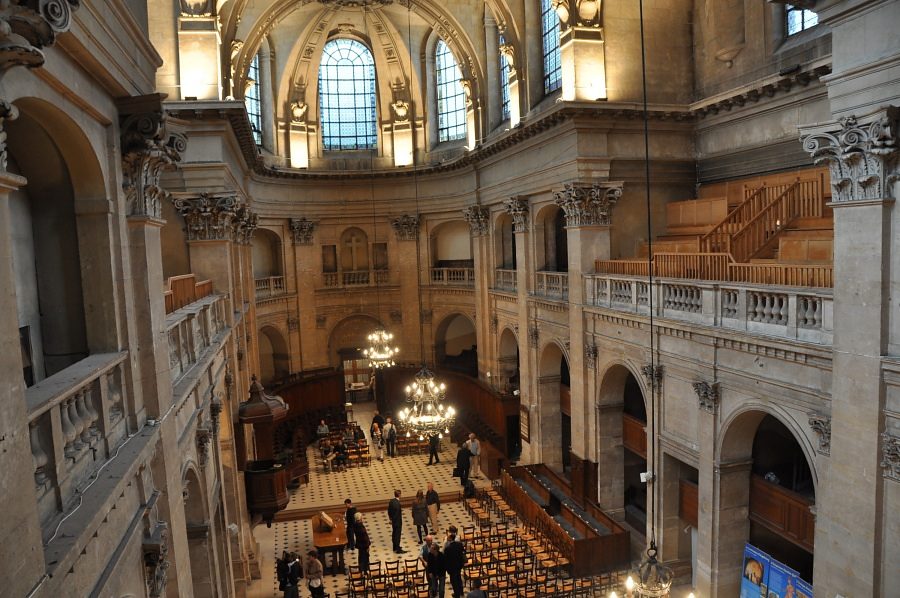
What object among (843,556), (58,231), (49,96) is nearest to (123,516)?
(58,231)

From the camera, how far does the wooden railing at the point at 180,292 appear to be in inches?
335

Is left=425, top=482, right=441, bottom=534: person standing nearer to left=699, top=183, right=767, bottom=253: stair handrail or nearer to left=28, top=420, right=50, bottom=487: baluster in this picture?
left=699, top=183, right=767, bottom=253: stair handrail

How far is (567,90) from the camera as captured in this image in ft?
53.1

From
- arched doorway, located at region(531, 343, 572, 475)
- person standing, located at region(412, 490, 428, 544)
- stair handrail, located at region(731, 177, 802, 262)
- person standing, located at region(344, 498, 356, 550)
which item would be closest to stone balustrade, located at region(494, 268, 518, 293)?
arched doorway, located at region(531, 343, 572, 475)

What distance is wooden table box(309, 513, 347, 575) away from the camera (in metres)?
14.0

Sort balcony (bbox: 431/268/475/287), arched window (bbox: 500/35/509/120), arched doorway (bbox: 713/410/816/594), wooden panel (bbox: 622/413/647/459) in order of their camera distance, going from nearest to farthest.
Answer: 1. arched doorway (bbox: 713/410/816/594)
2. wooden panel (bbox: 622/413/647/459)
3. arched window (bbox: 500/35/509/120)
4. balcony (bbox: 431/268/475/287)

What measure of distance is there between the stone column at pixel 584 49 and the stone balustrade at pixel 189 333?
957 centimetres

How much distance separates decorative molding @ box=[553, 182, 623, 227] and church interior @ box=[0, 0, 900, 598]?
59 millimetres

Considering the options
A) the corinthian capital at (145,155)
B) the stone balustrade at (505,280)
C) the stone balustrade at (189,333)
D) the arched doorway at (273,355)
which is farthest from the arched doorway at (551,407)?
the corinthian capital at (145,155)

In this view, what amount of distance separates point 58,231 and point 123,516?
2.14m

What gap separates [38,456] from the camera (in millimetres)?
3699

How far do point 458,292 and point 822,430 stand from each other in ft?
53.4

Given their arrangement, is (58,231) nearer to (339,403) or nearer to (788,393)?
(788,393)

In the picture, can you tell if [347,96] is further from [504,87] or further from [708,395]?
[708,395]
